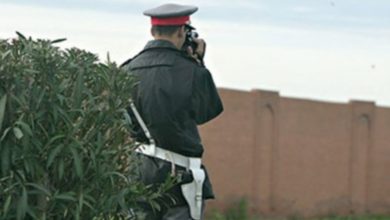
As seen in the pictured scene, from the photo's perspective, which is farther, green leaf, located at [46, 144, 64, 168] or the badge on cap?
the badge on cap

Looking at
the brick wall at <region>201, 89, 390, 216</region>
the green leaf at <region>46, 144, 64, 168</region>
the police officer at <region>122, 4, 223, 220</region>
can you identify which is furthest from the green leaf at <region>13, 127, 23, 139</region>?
the brick wall at <region>201, 89, 390, 216</region>

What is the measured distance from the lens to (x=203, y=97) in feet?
21.9

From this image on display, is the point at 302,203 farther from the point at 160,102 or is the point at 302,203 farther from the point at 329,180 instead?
the point at 160,102

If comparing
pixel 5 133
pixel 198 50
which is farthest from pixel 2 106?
pixel 198 50

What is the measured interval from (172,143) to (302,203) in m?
15.4

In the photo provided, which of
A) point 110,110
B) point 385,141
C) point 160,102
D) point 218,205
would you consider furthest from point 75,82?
point 385,141

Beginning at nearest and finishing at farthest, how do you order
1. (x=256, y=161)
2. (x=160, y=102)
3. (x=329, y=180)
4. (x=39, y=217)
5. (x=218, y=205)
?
(x=39, y=217) < (x=160, y=102) < (x=218, y=205) < (x=256, y=161) < (x=329, y=180)

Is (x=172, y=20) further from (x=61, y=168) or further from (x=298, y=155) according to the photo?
(x=298, y=155)

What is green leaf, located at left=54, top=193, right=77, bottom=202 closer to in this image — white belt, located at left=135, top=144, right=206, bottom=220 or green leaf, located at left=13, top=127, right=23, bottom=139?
green leaf, located at left=13, top=127, right=23, bottom=139

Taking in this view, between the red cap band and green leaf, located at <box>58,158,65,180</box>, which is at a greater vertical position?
the red cap band

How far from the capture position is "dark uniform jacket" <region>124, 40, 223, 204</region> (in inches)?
259

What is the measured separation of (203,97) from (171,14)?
1.56ft

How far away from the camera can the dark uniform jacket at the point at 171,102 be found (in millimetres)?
6570

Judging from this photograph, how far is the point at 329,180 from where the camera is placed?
22.8 metres
